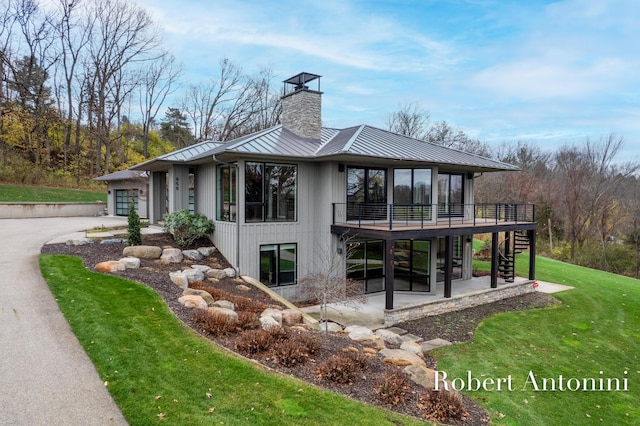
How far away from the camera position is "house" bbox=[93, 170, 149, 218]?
2100 cm

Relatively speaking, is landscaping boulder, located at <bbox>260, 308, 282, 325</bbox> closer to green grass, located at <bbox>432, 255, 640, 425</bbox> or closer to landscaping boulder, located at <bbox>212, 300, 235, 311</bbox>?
landscaping boulder, located at <bbox>212, 300, 235, 311</bbox>

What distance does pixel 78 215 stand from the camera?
2314 centimetres

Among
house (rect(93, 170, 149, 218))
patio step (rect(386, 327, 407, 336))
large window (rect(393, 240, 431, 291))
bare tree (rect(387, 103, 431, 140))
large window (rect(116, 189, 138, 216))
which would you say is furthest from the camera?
bare tree (rect(387, 103, 431, 140))

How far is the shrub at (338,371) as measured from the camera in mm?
5258

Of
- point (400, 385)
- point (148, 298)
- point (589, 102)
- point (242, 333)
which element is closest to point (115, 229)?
point (148, 298)

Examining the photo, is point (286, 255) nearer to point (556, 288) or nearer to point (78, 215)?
point (556, 288)

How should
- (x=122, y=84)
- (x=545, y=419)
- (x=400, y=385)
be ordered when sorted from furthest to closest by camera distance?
(x=122, y=84), (x=545, y=419), (x=400, y=385)

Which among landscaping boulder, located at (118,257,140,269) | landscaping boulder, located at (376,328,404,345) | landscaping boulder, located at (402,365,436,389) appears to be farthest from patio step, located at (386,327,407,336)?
landscaping boulder, located at (118,257,140,269)

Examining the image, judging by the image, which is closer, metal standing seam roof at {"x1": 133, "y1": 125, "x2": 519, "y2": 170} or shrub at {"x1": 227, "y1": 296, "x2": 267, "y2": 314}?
shrub at {"x1": 227, "y1": 296, "x2": 267, "y2": 314}

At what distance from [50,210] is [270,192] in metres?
16.9

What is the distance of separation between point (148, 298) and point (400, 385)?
5.03m

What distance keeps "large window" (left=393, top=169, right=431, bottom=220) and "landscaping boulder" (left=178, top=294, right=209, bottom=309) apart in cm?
810

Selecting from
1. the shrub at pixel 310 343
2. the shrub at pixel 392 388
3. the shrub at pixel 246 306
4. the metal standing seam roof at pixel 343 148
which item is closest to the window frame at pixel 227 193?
the metal standing seam roof at pixel 343 148

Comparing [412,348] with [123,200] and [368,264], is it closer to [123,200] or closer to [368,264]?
[368,264]
